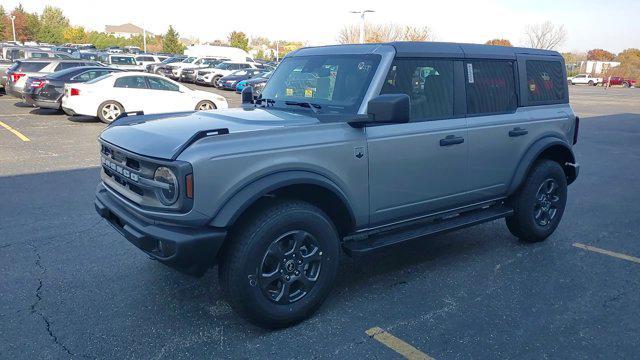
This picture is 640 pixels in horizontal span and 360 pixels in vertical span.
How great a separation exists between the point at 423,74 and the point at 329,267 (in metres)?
1.86

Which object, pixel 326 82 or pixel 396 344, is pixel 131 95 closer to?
pixel 326 82

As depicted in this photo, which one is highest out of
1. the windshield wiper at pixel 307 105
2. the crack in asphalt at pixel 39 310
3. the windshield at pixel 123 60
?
the windshield at pixel 123 60

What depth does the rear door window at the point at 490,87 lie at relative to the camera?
474 centimetres

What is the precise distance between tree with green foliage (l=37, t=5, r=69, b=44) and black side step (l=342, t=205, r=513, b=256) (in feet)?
308

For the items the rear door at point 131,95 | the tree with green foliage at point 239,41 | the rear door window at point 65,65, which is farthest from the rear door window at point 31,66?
the tree with green foliage at point 239,41

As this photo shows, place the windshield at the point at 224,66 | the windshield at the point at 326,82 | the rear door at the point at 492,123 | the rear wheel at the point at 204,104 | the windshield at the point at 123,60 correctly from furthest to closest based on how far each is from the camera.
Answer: the windshield at the point at 224,66, the windshield at the point at 123,60, the rear wheel at the point at 204,104, the rear door at the point at 492,123, the windshield at the point at 326,82

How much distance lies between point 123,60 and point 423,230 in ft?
96.0

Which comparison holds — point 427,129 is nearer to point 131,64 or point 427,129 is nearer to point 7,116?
point 7,116

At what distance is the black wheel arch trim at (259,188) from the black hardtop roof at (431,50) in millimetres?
1367

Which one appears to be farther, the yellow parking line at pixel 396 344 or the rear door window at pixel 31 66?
the rear door window at pixel 31 66

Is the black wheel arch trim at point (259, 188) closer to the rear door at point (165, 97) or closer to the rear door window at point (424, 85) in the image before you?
the rear door window at point (424, 85)

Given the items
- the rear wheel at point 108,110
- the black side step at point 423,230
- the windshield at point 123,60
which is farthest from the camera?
the windshield at point 123,60

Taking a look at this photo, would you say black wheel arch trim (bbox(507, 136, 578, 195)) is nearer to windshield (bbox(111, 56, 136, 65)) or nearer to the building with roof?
windshield (bbox(111, 56, 136, 65))

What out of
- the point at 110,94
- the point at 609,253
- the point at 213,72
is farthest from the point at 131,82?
the point at 213,72
